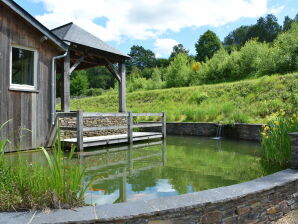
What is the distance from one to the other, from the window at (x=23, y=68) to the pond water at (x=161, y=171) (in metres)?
1.88

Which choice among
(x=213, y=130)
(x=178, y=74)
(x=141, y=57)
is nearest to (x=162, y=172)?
(x=213, y=130)

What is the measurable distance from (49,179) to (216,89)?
52.6 ft

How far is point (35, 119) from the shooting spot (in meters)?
7.59

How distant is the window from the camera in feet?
23.7

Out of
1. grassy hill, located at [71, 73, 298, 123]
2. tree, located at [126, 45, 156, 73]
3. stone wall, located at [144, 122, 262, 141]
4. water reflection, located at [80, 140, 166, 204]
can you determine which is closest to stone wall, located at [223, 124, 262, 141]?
stone wall, located at [144, 122, 262, 141]

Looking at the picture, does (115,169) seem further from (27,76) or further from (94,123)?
(94,123)

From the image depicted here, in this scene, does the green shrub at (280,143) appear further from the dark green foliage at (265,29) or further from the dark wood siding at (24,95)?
the dark green foliage at (265,29)

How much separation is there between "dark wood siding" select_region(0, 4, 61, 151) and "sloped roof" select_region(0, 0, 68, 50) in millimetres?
213

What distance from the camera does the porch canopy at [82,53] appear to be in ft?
28.9

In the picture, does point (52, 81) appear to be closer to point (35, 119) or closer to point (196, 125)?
point (35, 119)

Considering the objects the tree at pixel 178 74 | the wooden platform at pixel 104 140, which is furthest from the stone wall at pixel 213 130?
the tree at pixel 178 74

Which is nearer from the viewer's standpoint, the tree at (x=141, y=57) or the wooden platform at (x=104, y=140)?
the wooden platform at (x=104, y=140)

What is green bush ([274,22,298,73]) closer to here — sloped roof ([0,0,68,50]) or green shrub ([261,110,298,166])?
green shrub ([261,110,298,166])

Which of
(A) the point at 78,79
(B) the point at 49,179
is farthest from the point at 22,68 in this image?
(A) the point at 78,79
